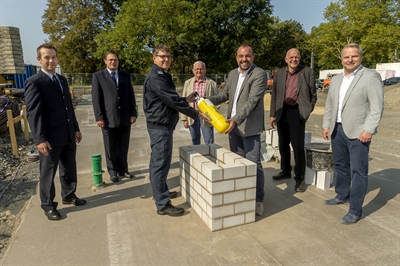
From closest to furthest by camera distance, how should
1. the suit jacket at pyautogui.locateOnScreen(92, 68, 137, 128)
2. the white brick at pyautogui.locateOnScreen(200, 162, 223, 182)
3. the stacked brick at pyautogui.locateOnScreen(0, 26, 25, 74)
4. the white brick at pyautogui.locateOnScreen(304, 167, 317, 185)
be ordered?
the white brick at pyautogui.locateOnScreen(200, 162, 223, 182) → the white brick at pyautogui.locateOnScreen(304, 167, 317, 185) → the suit jacket at pyautogui.locateOnScreen(92, 68, 137, 128) → the stacked brick at pyautogui.locateOnScreen(0, 26, 25, 74)

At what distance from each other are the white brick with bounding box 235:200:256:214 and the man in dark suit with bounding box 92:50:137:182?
2.22 m

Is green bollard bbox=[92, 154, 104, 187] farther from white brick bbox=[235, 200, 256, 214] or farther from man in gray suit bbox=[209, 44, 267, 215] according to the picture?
white brick bbox=[235, 200, 256, 214]

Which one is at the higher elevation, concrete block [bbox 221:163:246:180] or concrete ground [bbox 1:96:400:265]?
concrete block [bbox 221:163:246:180]

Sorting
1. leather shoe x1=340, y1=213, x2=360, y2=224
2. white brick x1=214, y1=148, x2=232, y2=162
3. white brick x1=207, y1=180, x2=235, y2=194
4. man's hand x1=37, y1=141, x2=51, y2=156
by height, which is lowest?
leather shoe x1=340, y1=213, x2=360, y2=224

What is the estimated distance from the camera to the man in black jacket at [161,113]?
3269 mm

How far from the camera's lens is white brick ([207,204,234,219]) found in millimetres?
2990

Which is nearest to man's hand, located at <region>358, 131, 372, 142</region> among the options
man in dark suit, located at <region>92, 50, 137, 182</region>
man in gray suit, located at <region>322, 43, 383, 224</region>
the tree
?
man in gray suit, located at <region>322, 43, 383, 224</region>

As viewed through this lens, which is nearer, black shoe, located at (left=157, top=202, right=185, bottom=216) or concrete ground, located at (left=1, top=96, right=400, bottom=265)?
concrete ground, located at (left=1, top=96, right=400, bottom=265)

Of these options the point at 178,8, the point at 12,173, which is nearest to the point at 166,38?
the point at 178,8

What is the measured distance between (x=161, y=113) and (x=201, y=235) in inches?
54.6

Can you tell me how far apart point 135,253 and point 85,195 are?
172cm

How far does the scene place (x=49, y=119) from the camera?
130 inches

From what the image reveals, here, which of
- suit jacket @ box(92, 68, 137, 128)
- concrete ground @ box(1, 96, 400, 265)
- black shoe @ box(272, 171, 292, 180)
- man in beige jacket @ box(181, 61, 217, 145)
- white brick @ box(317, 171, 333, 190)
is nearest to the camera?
concrete ground @ box(1, 96, 400, 265)

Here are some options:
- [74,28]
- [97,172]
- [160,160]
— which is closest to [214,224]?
[160,160]
